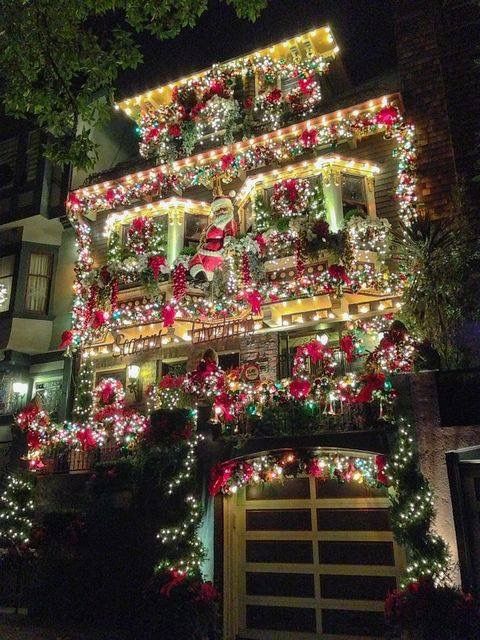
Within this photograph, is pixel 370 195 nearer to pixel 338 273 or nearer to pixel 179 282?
pixel 338 273

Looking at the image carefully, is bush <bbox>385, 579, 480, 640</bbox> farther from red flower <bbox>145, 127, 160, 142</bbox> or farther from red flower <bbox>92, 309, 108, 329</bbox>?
red flower <bbox>145, 127, 160, 142</bbox>

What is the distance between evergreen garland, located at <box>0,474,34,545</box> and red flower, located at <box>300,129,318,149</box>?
40.0ft

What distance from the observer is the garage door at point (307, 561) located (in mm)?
10648

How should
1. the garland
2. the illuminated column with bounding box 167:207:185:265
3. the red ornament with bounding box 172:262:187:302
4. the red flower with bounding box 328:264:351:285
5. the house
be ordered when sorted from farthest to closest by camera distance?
the illuminated column with bounding box 167:207:185:265
the red ornament with bounding box 172:262:187:302
the red flower with bounding box 328:264:351:285
the house
the garland

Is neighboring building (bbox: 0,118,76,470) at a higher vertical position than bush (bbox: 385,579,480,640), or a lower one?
higher

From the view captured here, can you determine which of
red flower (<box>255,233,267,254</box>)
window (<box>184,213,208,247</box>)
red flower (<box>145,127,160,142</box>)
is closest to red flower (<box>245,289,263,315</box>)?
red flower (<box>255,233,267,254</box>)

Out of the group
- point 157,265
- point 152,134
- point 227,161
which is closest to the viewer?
point 157,265

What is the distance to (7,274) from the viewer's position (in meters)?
18.5

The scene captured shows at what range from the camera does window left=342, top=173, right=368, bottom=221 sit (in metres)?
14.2

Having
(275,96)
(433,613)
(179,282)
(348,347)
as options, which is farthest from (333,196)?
(433,613)

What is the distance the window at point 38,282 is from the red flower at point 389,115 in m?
12.4

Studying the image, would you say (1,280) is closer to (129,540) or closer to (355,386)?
(129,540)

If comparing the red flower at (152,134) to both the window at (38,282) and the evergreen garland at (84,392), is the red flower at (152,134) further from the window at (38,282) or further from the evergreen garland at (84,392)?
the evergreen garland at (84,392)

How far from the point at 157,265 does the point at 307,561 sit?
8759 mm
